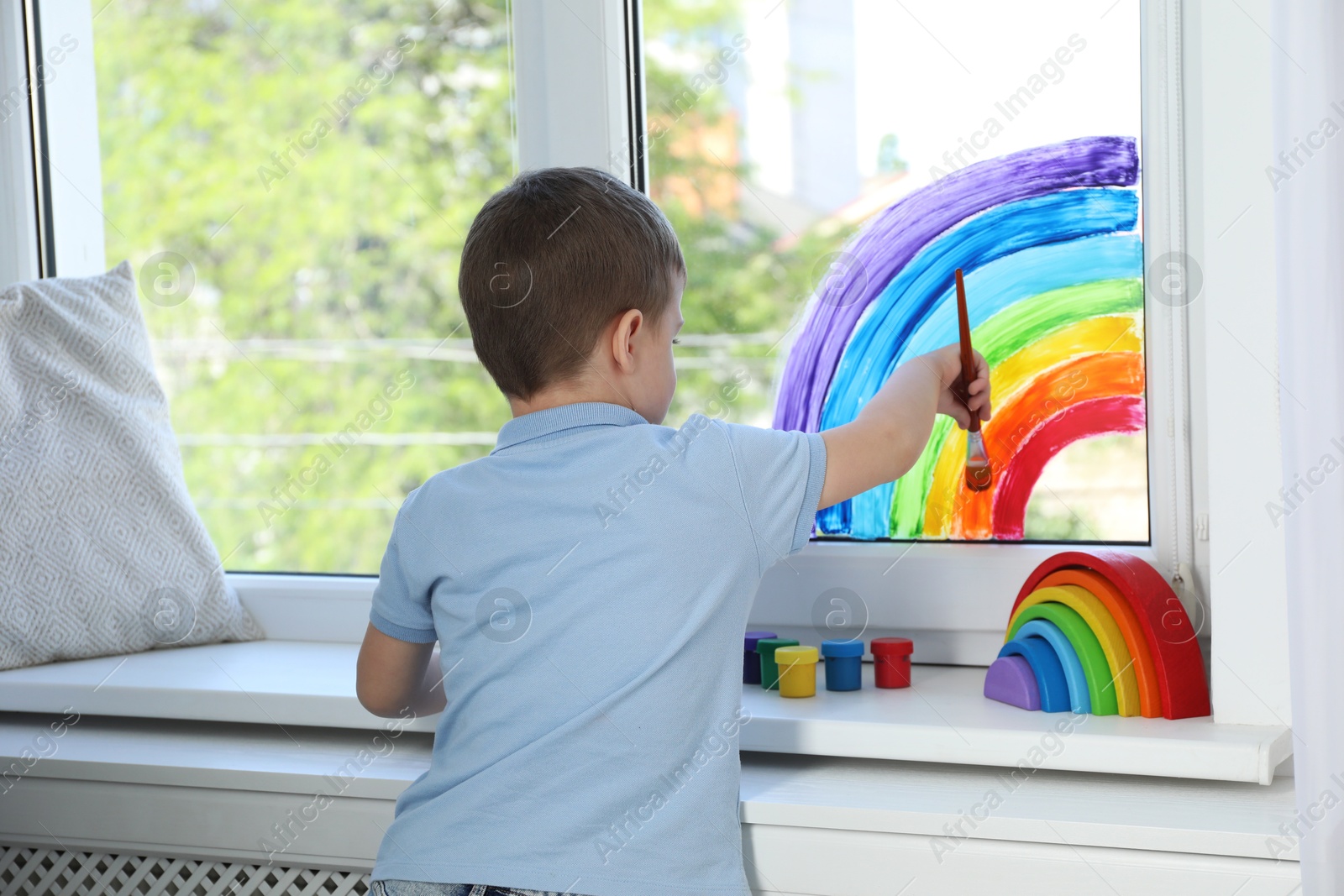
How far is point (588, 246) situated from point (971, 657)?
560 millimetres

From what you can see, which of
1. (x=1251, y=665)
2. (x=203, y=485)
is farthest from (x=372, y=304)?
(x=1251, y=665)

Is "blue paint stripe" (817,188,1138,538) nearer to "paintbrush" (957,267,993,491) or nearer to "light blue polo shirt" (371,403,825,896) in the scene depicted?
"paintbrush" (957,267,993,491)

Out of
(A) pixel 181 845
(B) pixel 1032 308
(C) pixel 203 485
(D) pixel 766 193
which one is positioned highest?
(D) pixel 766 193

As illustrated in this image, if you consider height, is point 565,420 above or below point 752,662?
above

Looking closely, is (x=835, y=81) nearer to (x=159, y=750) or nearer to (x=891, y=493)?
(x=891, y=493)

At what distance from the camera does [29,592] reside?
118 cm

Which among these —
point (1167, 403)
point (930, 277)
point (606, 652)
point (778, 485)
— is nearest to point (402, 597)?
point (606, 652)

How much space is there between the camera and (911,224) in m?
1.05

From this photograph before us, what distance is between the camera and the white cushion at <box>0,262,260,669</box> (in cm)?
118

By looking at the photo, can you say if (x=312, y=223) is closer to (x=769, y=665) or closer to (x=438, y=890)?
(x=769, y=665)

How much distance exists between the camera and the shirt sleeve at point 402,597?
2.73ft

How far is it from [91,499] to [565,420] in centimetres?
71

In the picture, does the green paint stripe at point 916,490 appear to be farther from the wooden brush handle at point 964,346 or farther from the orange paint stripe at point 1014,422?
the wooden brush handle at point 964,346

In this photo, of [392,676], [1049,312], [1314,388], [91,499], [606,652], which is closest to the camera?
[1314,388]
